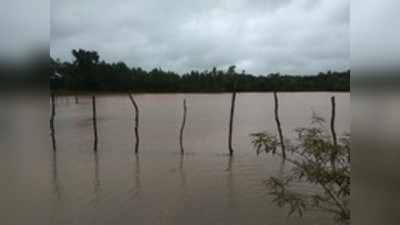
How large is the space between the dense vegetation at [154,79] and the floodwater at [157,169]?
76 millimetres

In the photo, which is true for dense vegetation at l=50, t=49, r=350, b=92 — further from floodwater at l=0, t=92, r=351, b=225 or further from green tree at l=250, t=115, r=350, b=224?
green tree at l=250, t=115, r=350, b=224

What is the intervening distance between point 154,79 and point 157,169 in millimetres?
3809

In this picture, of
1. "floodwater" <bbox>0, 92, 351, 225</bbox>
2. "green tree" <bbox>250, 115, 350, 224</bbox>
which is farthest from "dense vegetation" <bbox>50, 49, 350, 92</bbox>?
"green tree" <bbox>250, 115, 350, 224</bbox>

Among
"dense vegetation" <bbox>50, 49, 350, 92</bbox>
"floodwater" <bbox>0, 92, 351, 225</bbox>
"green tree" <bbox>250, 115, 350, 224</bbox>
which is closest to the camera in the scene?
"floodwater" <bbox>0, 92, 351, 225</bbox>

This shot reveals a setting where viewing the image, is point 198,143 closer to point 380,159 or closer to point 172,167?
point 172,167

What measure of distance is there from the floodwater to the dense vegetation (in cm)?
8

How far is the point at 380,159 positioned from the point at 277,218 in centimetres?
257

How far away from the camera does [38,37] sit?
65cm

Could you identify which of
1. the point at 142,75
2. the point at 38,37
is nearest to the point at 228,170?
the point at 142,75

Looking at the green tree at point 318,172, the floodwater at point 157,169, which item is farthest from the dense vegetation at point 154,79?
the green tree at point 318,172

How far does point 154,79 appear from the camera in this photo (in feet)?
8.47

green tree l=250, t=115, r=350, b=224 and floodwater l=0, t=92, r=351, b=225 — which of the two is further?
green tree l=250, t=115, r=350, b=224

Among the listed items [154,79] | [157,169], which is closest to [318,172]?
[154,79]

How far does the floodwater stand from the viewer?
0.68m
